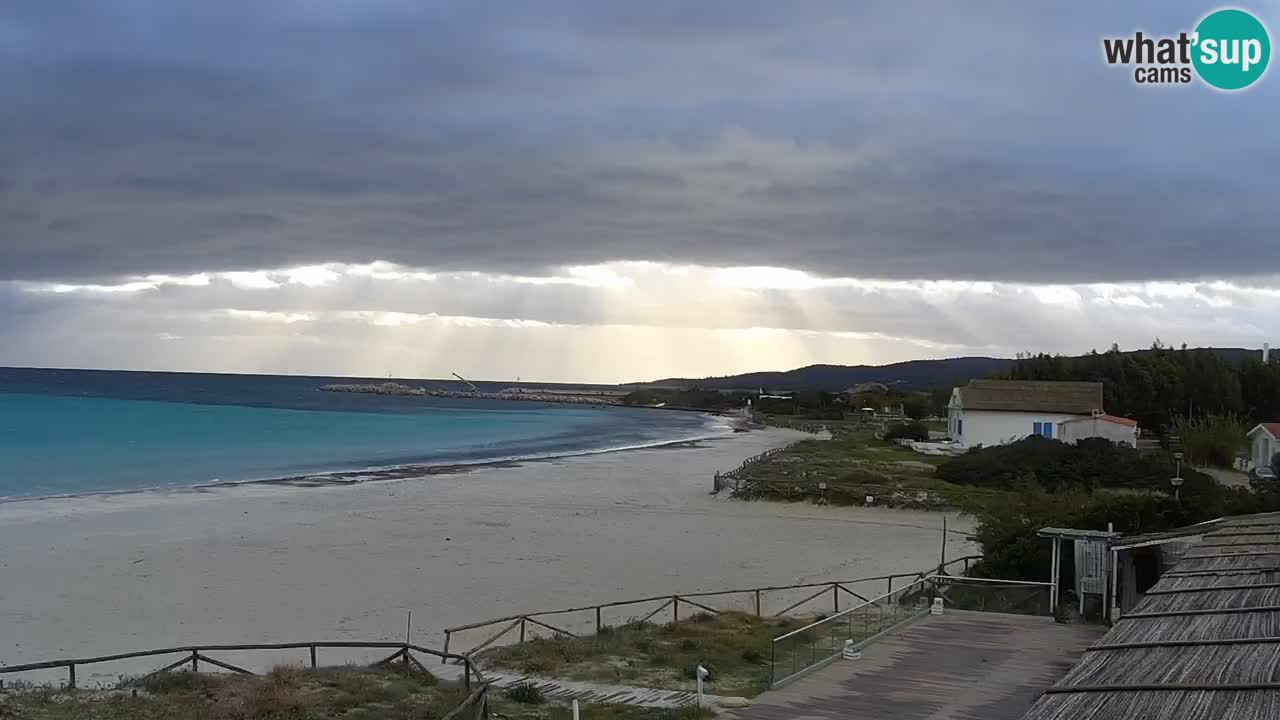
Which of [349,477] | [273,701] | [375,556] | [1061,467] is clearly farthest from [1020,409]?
[273,701]

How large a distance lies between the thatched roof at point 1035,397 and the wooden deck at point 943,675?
40.6 metres

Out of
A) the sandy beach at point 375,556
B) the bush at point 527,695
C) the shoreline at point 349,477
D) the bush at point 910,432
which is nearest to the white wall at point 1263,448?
the sandy beach at point 375,556

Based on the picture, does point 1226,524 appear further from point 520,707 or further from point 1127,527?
point 520,707

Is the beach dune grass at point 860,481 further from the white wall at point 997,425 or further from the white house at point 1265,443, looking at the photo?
the white house at point 1265,443

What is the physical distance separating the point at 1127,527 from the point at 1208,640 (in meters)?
16.0

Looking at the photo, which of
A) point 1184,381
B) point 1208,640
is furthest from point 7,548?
point 1184,381

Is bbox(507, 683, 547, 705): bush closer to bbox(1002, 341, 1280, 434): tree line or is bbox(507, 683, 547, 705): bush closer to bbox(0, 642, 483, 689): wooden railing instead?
bbox(0, 642, 483, 689): wooden railing

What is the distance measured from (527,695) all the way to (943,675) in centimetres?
578

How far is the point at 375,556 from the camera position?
1184 inches

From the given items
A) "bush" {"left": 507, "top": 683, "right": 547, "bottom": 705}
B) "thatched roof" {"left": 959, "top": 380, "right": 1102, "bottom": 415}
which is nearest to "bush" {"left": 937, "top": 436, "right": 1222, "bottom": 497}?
"thatched roof" {"left": 959, "top": 380, "right": 1102, "bottom": 415}

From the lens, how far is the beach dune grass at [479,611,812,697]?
16.5m

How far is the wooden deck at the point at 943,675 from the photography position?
44.8 ft

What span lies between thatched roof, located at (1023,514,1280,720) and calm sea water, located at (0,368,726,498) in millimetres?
46371

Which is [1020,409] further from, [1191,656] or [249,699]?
[1191,656]
